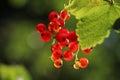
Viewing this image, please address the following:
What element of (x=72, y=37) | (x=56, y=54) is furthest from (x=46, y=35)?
(x=72, y=37)

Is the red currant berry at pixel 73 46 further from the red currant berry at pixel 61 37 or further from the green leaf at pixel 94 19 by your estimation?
the green leaf at pixel 94 19

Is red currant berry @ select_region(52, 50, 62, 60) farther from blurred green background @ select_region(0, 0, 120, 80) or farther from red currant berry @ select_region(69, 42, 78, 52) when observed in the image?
blurred green background @ select_region(0, 0, 120, 80)

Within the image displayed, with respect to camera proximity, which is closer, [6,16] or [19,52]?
[19,52]

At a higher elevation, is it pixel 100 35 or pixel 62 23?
pixel 62 23

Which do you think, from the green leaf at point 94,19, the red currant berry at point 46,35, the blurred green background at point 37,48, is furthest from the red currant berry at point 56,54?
the blurred green background at point 37,48

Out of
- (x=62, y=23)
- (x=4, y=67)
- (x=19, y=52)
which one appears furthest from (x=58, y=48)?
(x=19, y=52)

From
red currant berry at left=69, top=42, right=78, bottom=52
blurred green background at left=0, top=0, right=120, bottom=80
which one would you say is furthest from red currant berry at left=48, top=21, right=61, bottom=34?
blurred green background at left=0, top=0, right=120, bottom=80

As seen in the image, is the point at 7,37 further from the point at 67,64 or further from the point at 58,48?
the point at 58,48
